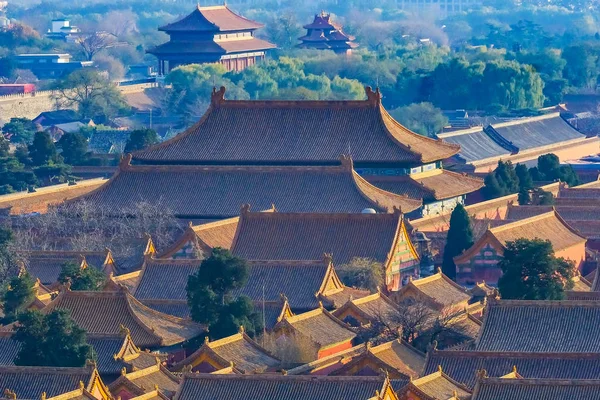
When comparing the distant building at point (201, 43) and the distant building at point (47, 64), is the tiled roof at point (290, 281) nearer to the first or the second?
the distant building at point (201, 43)

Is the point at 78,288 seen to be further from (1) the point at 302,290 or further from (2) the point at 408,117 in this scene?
(2) the point at 408,117

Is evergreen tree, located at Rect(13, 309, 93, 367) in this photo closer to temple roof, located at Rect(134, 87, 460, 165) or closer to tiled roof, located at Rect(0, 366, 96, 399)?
tiled roof, located at Rect(0, 366, 96, 399)

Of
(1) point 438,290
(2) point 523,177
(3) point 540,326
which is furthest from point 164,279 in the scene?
(2) point 523,177

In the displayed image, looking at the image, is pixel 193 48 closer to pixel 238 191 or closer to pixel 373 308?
pixel 238 191

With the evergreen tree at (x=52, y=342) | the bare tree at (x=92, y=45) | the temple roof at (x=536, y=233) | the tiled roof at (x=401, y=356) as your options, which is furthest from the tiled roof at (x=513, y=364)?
the bare tree at (x=92, y=45)

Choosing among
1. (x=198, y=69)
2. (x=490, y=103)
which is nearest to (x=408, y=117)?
(x=490, y=103)

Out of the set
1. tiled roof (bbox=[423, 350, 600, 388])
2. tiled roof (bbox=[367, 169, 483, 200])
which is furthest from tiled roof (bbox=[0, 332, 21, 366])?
tiled roof (bbox=[367, 169, 483, 200])
